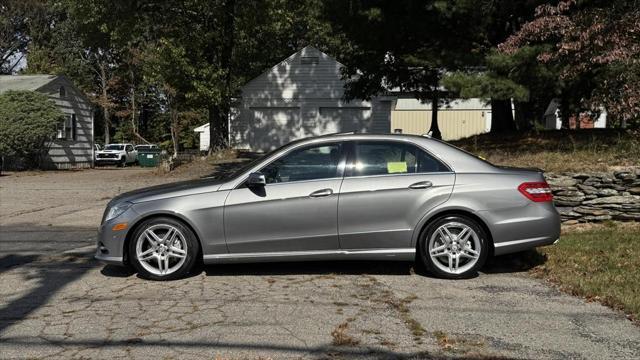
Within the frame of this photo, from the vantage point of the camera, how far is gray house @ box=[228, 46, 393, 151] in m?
28.9

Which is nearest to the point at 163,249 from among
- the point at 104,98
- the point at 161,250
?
the point at 161,250

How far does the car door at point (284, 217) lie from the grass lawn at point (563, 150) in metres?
4.28

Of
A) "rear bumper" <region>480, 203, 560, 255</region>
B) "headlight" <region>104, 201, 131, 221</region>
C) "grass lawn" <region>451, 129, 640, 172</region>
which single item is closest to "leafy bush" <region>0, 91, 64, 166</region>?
"grass lawn" <region>451, 129, 640, 172</region>

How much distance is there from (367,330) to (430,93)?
47.1 feet

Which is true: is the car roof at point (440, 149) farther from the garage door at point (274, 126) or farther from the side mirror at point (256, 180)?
the garage door at point (274, 126)

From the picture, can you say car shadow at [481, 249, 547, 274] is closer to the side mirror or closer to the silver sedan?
the silver sedan

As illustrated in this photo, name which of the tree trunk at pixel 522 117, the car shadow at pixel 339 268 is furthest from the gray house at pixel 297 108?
the car shadow at pixel 339 268

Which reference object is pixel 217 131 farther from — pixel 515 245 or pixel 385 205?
pixel 515 245

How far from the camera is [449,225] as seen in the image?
6.41m

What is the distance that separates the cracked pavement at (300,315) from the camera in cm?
446

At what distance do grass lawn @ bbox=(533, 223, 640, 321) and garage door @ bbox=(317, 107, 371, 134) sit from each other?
2037 centimetres

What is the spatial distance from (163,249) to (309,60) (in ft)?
78.9

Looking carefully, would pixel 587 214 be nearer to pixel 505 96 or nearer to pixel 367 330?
pixel 505 96

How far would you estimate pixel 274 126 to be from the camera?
2950 centimetres
